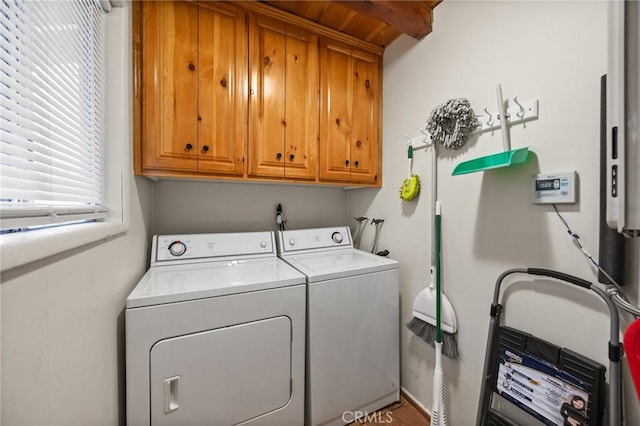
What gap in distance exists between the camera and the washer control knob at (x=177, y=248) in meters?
1.49

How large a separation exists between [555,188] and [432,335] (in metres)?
1.04

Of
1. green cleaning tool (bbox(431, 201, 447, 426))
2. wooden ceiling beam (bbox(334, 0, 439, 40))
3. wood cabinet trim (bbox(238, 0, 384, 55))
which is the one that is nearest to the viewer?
green cleaning tool (bbox(431, 201, 447, 426))

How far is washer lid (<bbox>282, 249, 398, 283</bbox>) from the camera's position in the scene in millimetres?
1362

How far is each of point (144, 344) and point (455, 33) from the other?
7.37 ft

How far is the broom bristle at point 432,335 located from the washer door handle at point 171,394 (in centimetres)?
135

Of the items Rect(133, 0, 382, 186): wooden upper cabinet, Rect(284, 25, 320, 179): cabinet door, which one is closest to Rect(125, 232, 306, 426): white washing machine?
Rect(133, 0, 382, 186): wooden upper cabinet

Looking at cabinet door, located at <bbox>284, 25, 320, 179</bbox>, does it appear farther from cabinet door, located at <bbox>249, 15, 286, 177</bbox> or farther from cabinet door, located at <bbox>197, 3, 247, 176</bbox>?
cabinet door, located at <bbox>197, 3, 247, 176</bbox>

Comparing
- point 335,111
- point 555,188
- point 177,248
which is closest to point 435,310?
point 555,188

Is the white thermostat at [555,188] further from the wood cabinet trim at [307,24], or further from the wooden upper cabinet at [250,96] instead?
the wood cabinet trim at [307,24]

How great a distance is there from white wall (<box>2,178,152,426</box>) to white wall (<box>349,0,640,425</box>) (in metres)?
1.63

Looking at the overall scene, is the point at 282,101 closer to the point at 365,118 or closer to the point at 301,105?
the point at 301,105

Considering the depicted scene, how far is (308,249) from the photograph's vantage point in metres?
1.88

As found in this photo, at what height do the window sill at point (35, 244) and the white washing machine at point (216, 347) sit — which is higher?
the window sill at point (35, 244)

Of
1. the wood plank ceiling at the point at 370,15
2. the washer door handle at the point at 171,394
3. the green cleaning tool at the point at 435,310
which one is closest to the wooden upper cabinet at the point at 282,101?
the wood plank ceiling at the point at 370,15
